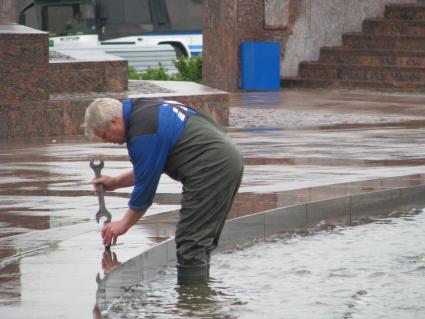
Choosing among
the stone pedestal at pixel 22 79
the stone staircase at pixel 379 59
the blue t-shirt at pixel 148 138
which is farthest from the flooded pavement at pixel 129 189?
the stone staircase at pixel 379 59

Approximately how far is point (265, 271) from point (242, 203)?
5.31 feet

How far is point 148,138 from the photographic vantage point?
19.9ft

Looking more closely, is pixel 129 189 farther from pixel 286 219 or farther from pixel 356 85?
pixel 356 85

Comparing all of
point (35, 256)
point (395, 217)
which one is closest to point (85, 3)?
point (395, 217)

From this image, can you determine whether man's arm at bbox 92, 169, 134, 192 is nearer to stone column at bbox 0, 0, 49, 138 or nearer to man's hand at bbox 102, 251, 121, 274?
man's hand at bbox 102, 251, 121, 274

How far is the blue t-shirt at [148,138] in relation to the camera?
19.9 feet

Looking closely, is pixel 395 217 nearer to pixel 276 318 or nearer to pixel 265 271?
pixel 265 271

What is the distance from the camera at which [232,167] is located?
248 inches

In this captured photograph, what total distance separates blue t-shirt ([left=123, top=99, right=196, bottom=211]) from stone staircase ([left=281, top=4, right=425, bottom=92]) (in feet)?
62.3

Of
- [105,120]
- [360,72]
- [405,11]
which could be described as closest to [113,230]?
[105,120]

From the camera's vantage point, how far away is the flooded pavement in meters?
6.27

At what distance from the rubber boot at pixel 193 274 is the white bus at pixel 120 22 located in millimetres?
28171

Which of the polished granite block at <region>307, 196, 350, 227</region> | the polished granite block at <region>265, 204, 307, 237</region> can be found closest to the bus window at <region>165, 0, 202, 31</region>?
the polished granite block at <region>307, 196, 350, 227</region>

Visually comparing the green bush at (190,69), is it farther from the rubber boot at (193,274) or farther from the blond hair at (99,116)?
the blond hair at (99,116)
